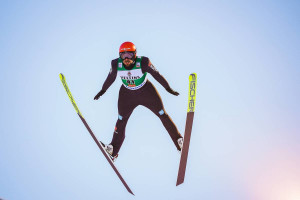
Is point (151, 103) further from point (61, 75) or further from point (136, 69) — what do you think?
point (61, 75)

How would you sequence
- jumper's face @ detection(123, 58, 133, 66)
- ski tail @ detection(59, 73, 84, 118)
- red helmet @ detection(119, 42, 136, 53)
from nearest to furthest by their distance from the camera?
red helmet @ detection(119, 42, 136, 53) → jumper's face @ detection(123, 58, 133, 66) → ski tail @ detection(59, 73, 84, 118)

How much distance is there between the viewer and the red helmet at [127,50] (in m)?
5.55

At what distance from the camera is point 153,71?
5.76 m

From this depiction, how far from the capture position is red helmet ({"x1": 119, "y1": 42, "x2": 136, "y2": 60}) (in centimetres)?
555

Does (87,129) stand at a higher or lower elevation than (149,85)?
lower

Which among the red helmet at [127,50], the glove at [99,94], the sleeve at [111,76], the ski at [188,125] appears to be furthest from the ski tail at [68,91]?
the ski at [188,125]

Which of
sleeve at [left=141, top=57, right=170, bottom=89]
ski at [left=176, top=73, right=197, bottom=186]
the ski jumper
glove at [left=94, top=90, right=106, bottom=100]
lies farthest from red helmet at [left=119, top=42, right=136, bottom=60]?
ski at [left=176, top=73, right=197, bottom=186]

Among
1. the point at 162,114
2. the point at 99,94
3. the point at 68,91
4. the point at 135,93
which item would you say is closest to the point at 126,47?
the point at 135,93

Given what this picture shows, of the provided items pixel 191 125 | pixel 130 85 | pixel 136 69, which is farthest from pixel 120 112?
pixel 191 125

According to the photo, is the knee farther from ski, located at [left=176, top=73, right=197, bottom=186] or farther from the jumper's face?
the jumper's face

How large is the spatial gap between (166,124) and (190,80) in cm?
151

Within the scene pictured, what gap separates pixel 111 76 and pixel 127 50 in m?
0.77

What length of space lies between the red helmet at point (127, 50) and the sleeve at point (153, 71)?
29 cm

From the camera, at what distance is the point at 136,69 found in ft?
18.9
